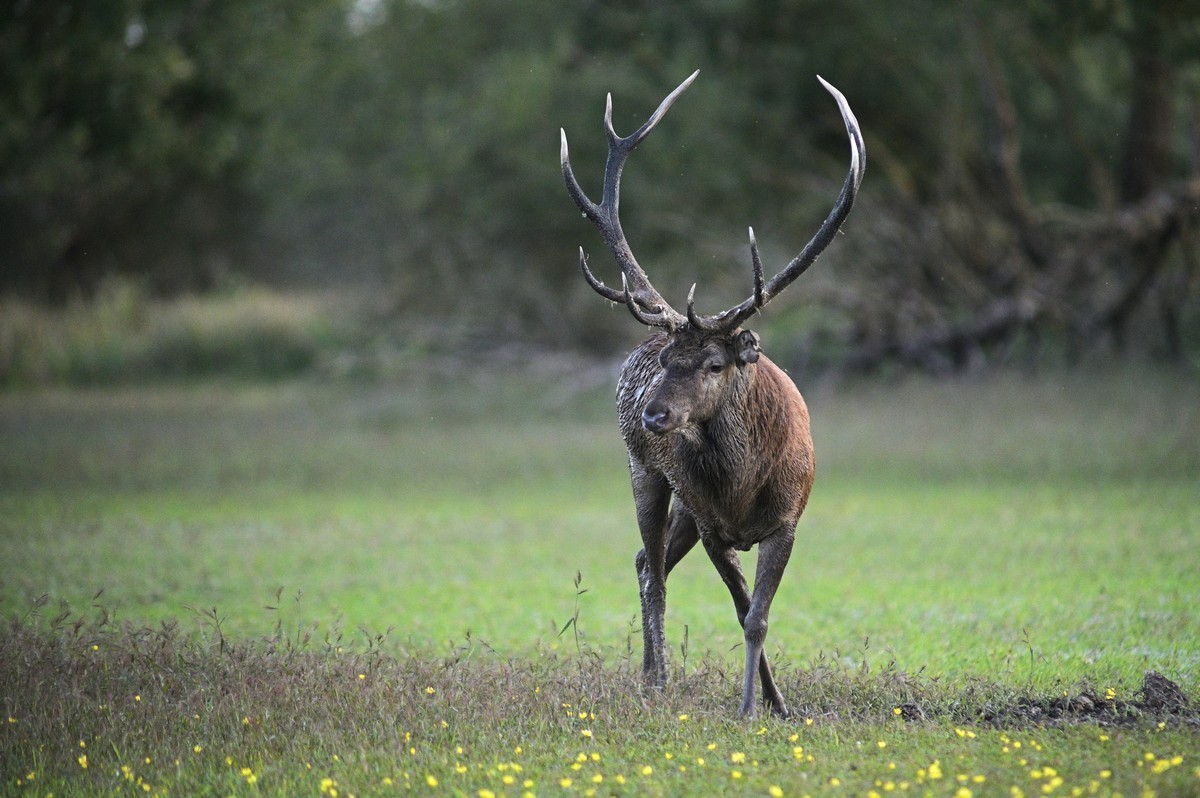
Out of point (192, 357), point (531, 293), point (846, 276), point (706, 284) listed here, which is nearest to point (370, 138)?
point (192, 357)

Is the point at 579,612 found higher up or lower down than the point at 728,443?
lower down

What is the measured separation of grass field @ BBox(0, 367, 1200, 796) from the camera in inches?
235

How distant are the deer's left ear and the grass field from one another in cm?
159

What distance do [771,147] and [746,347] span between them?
18533 mm

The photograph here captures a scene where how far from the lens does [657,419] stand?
20.3 feet

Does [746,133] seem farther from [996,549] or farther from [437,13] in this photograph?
[437,13]

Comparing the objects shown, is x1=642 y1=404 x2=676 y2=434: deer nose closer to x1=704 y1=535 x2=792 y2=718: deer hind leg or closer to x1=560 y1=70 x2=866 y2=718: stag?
x1=560 y1=70 x2=866 y2=718: stag

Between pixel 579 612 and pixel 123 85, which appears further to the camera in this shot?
pixel 123 85

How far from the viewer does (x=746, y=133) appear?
78.8 ft

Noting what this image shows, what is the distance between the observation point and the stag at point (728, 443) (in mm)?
6484

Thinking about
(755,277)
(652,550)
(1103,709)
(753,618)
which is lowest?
(1103,709)

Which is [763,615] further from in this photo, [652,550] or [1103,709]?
[1103,709]

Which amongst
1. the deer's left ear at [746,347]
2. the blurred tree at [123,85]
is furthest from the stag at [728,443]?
the blurred tree at [123,85]

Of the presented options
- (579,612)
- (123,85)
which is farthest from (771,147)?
(579,612)
